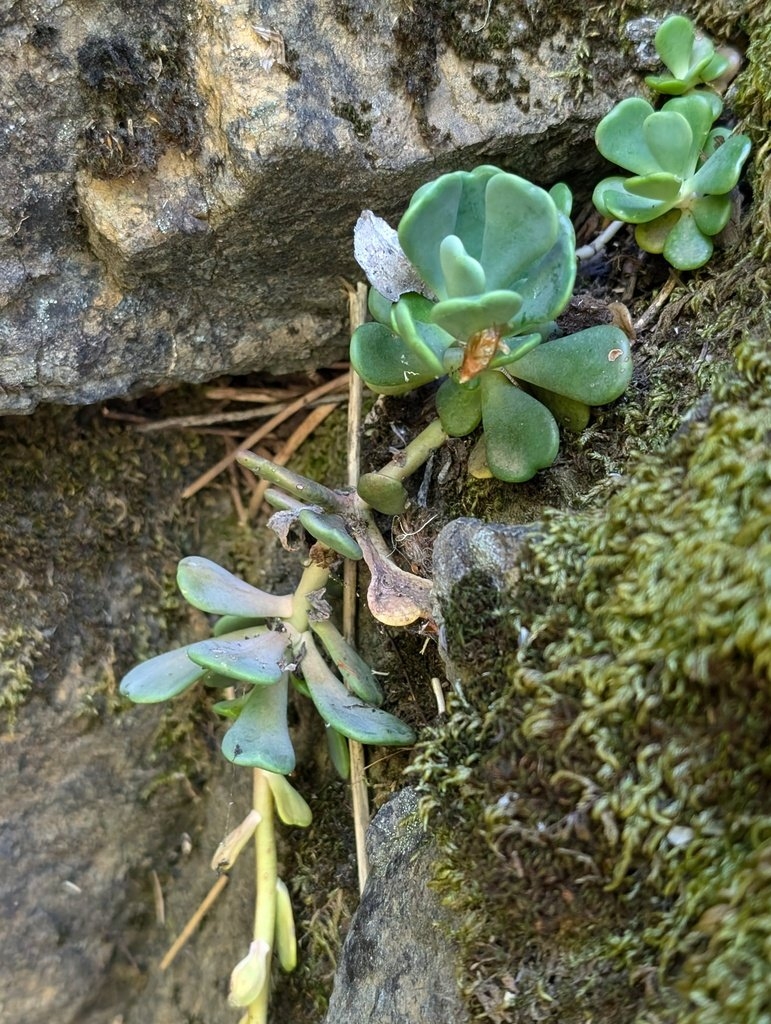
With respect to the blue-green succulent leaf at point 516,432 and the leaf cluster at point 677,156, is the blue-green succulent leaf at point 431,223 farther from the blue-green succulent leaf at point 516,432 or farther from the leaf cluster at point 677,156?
the leaf cluster at point 677,156

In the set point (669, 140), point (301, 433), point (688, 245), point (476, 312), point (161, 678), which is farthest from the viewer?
point (301, 433)

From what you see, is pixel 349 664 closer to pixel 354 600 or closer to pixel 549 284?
pixel 354 600

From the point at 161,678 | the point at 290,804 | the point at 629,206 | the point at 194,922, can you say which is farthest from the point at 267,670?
the point at 629,206

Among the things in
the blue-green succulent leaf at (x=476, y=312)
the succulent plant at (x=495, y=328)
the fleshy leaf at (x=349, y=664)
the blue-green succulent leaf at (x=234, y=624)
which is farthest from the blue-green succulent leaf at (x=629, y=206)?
the blue-green succulent leaf at (x=234, y=624)

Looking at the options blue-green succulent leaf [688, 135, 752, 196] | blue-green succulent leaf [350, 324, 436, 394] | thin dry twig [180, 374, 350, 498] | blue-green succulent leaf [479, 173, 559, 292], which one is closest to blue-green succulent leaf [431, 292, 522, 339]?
blue-green succulent leaf [479, 173, 559, 292]

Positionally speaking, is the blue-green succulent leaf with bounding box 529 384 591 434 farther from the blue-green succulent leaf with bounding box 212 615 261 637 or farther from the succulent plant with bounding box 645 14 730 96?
the blue-green succulent leaf with bounding box 212 615 261 637

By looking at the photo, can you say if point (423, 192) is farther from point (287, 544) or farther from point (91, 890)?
point (91, 890)
